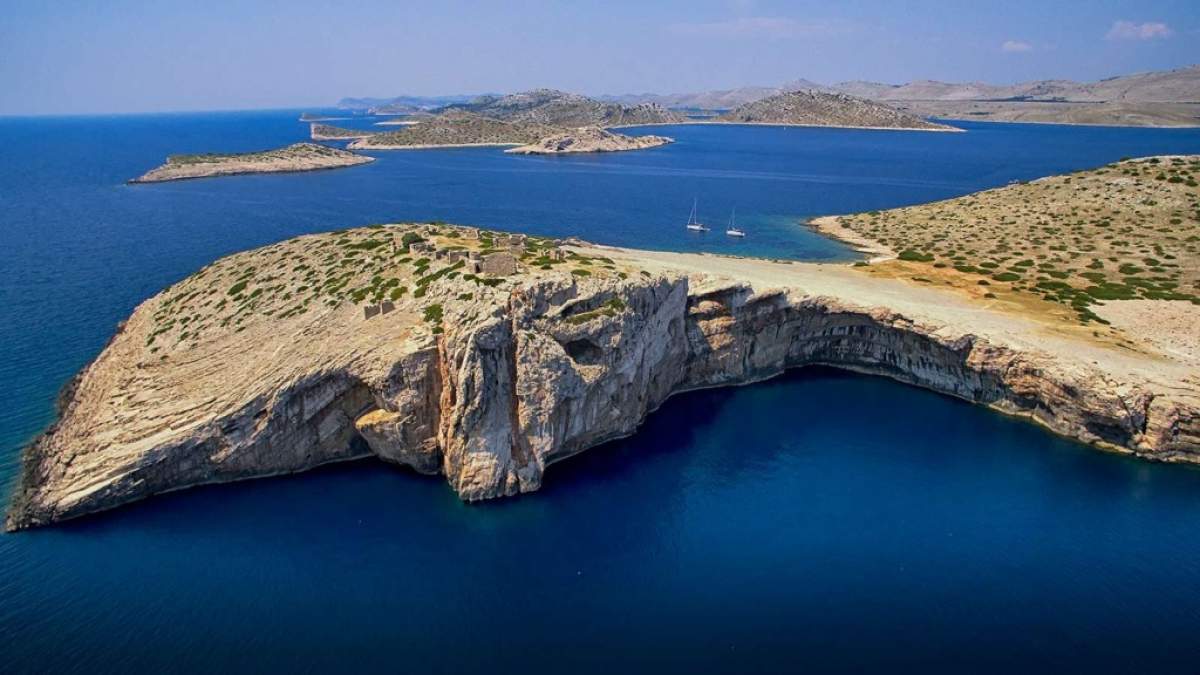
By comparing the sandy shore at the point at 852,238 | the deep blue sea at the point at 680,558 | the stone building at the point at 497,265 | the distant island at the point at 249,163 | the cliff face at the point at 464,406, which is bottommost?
the deep blue sea at the point at 680,558

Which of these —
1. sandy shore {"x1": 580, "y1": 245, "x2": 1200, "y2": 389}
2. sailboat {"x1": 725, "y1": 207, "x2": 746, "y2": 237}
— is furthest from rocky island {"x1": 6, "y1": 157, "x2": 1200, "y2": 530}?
sailboat {"x1": 725, "y1": 207, "x2": 746, "y2": 237}

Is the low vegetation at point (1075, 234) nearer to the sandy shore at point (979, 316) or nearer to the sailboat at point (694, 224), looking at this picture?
the sandy shore at point (979, 316)

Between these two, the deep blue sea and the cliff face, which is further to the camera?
the cliff face

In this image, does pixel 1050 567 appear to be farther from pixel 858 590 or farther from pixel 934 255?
pixel 934 255

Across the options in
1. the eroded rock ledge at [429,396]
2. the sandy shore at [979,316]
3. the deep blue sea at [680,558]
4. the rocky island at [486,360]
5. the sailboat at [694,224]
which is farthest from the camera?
the sailboat at [694,224]

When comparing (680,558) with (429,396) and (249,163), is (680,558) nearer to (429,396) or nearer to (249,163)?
(429,396)

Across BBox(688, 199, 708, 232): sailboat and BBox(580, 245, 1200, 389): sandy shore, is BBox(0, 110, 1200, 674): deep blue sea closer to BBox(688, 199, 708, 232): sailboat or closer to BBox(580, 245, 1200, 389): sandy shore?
BBox(580, 245, 1200, 389): sandy shore

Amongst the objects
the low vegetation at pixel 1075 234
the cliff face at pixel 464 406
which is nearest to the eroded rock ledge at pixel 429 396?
the cliff face at pixel 464 406
